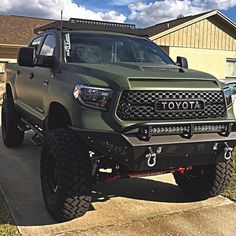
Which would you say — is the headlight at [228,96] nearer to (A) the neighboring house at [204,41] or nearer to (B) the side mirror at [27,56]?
(B) the side mirror at [27,56]

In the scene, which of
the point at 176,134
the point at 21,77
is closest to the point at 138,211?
the point at 176,134

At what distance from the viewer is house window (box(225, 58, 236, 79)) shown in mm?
21472

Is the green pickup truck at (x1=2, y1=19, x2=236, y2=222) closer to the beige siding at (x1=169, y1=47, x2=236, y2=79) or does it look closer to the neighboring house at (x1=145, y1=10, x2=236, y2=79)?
the neighboring house at (x1=145, y1=10, x2=236, y2=79)

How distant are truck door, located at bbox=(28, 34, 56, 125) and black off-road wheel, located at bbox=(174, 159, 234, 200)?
1974 mm

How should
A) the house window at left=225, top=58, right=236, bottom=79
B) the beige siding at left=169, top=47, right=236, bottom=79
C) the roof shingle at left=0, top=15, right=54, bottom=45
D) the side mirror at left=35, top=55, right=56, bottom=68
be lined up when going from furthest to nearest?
1. the house window at left=225, top=58, right=236, bottom=79
2. the roof shingle at left=0, top=15, right=54, bottom=45
3. the beige siding at left=169, top=47, right=236, bottom=79
4. the side mirror at left=35, top=55, right=56, bottom=68

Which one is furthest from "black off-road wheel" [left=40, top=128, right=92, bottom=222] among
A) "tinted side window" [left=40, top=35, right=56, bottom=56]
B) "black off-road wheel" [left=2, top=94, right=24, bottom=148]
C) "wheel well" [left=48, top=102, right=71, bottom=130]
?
"black off-road wheel" [left=2, top=94, right=24, bottom=148]

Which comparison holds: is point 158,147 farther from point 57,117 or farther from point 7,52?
point 7,52

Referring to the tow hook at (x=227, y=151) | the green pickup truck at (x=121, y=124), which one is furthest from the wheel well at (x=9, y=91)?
the tow hook at (x=227, y=151)

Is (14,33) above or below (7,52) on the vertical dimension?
above

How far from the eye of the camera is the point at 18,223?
3896 millimetres

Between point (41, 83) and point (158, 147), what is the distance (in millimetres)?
2156

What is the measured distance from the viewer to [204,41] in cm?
2023

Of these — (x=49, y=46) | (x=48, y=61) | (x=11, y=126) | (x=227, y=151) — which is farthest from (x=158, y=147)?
(x=11, y=126)

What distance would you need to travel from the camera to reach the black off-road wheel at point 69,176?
3689mm
